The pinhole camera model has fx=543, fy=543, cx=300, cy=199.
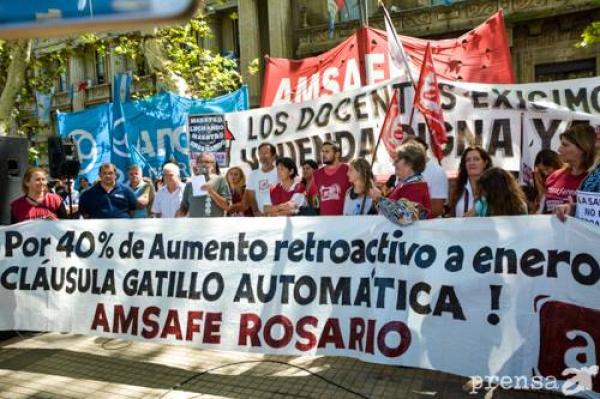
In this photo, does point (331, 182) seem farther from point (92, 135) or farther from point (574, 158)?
point (92, 135)

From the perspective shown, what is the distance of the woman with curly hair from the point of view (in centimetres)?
375

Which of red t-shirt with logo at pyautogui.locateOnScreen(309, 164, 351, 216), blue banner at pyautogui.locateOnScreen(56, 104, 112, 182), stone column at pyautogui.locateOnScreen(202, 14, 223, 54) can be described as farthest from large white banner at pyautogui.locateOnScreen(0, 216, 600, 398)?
stone column at pyautogui.locateOnScreen(202, 14, 223, 54)

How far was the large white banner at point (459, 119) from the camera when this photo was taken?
17.5ft

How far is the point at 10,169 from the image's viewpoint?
19.3 ft

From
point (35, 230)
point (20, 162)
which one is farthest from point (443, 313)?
point (20, 162)

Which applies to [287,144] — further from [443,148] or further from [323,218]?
[323,218]

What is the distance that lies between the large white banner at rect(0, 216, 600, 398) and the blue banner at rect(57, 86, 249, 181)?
5.01m

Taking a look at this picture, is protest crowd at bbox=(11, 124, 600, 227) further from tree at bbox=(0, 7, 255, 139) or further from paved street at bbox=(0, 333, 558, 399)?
tree at bbox=(0, 7, 255, 139)

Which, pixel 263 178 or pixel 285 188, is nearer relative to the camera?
pixel 285 188

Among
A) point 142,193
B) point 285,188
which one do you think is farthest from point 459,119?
point 142,193

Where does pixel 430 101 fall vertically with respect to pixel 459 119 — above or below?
above

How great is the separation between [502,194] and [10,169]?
198 inches

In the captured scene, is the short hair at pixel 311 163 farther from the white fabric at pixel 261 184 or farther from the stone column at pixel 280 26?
the stone column at pixel 280 26

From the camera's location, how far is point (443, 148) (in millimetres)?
5652
